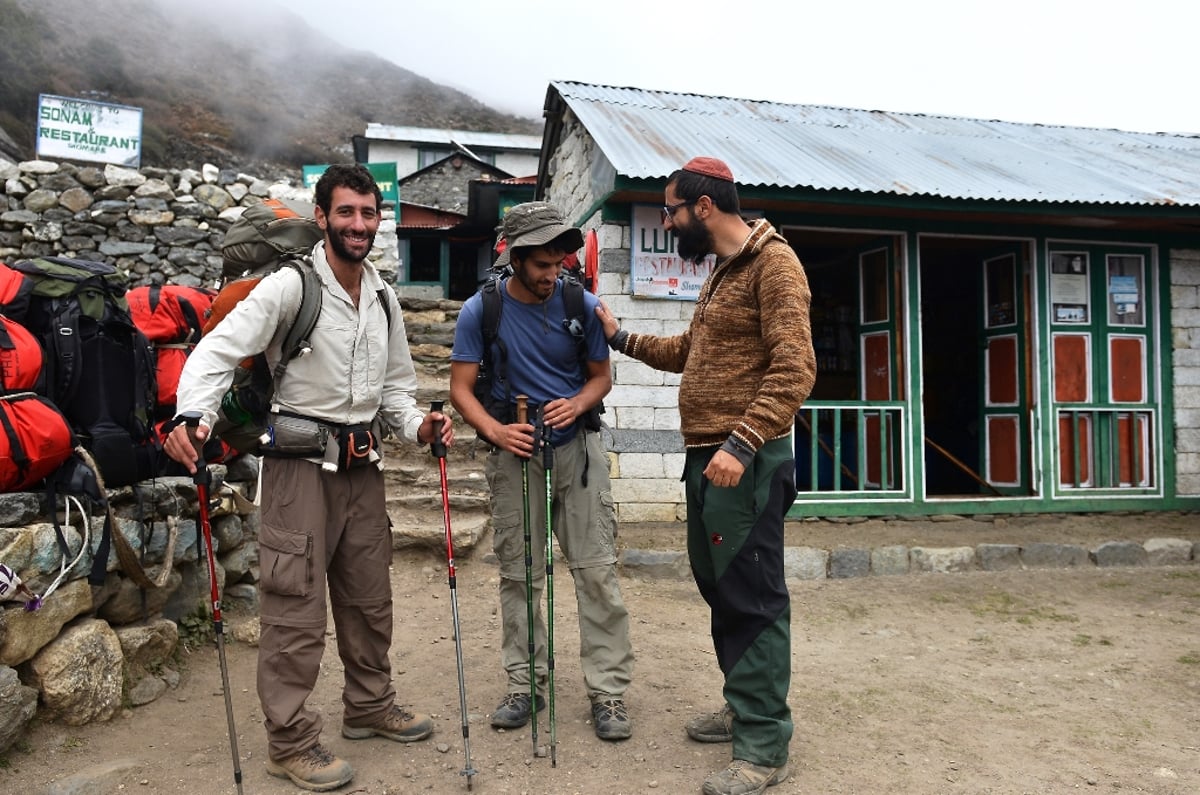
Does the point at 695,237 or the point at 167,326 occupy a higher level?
the point at 695,237

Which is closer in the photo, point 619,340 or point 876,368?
point 619,340

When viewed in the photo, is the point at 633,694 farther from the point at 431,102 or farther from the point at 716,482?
the point at 431,102

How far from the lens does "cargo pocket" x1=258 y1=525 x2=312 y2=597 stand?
2912 millimetres

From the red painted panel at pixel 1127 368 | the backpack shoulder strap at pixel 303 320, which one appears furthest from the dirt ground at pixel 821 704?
the red painted panel at pixel 1127 368

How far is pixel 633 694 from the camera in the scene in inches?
152

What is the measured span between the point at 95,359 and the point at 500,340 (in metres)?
1.78

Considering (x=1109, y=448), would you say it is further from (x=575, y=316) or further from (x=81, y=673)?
(x=81, y=673)

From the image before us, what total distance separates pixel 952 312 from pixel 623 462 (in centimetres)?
497

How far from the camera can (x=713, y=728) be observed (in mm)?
3340

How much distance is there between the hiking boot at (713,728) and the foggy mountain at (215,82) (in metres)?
27.8

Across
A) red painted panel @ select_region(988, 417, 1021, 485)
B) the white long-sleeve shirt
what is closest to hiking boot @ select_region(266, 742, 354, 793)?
the white long-sleeve shirt

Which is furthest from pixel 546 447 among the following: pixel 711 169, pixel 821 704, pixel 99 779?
pixel 99 779

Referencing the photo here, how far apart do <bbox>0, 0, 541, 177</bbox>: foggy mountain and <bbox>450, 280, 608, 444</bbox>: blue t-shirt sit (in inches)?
1053

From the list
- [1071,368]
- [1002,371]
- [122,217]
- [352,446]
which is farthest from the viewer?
[122,217]
